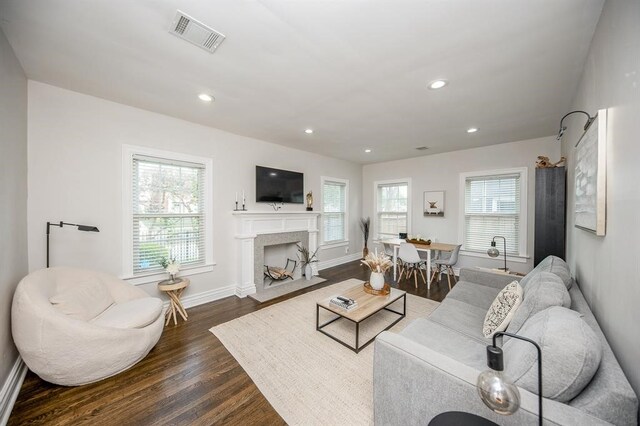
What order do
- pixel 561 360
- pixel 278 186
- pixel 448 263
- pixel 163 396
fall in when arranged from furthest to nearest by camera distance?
pixel 278 186
pixel 448 263
pixel 163 396
pixel 561 360

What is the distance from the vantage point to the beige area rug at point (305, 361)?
A: 163cm

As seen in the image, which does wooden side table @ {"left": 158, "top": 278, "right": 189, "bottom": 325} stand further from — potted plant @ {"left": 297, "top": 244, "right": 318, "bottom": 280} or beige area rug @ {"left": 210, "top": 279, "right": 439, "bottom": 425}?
potted plant @ {"left": 297, "top": 244, "right": 318, "bottom": 280}

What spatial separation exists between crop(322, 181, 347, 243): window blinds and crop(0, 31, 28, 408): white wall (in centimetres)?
424

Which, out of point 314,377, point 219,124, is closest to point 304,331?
point 314,377

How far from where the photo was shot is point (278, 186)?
4297mm

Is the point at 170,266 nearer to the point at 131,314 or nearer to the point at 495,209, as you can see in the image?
the point at 131,314

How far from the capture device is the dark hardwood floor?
1549 millimetres

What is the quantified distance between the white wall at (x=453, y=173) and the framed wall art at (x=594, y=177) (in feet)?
8.38

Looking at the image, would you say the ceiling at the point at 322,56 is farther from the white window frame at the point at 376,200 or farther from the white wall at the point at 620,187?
the white window frame at the point at 376,200

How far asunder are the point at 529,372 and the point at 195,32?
8.63 feet

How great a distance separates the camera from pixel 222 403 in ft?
5.50

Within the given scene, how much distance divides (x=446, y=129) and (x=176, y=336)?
173 inches

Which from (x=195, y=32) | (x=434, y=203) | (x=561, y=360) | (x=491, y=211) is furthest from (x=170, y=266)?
(x=491, y=211)

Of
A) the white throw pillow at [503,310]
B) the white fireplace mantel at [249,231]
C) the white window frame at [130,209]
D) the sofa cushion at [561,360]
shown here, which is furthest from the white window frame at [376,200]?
the sofa cushion at [561,360]
